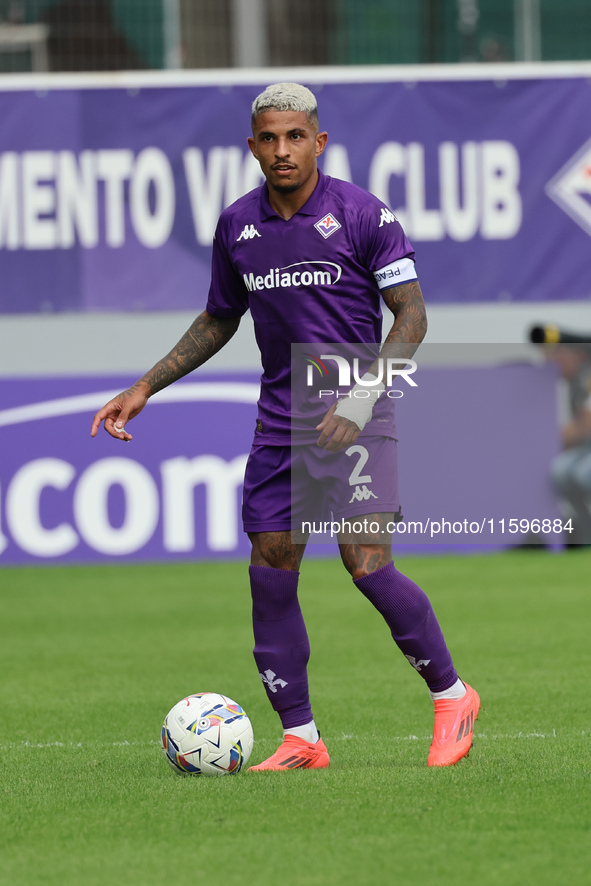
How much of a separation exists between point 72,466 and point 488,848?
750cm

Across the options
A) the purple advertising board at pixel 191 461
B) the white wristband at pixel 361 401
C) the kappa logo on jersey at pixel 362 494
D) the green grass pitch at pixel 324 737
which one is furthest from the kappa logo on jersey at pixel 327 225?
the purple advertising board at pixel 191 461

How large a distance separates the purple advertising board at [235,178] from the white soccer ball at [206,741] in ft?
22.5

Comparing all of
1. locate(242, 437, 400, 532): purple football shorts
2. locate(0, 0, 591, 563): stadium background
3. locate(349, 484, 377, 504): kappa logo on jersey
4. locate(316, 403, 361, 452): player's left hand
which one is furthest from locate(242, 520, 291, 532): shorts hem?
locate(0, 0, 591, 563): stadium background

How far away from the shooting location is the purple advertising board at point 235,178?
35.4 ft

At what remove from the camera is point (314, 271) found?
13.6 feet

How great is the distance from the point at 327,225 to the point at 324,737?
6.04 feet

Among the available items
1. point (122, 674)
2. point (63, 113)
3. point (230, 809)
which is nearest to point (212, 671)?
point (122, 674)

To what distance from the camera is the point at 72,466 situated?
34.0 feet

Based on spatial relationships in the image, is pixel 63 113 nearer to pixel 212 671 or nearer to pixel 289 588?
pixel 212 671

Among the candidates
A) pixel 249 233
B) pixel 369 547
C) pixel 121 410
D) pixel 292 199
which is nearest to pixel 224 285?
pixel 249 233

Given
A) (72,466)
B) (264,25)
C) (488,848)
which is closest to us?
(488,848)

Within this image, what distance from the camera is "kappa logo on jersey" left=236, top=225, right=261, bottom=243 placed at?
4246 millimetres

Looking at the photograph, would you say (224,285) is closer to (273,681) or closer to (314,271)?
(314,271)

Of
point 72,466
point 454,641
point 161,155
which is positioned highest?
point 161,155
